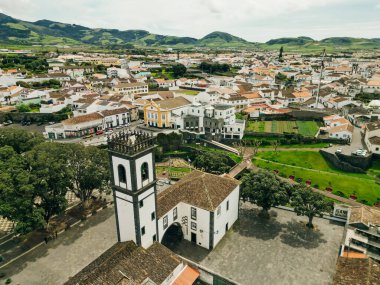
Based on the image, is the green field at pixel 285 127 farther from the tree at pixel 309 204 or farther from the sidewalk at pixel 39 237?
the sidewalk at pixel 39 237

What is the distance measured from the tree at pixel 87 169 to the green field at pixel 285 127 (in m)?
53.5

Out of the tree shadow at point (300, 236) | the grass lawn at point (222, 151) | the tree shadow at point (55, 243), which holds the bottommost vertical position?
the grass lawn at point (222, 151)

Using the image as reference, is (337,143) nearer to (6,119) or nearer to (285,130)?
A: (285,130)

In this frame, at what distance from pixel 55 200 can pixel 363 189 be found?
5403 cm

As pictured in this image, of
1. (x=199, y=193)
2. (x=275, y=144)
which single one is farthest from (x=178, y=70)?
(x=199, y=193)

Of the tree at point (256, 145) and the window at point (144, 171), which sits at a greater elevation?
the window at point (144, 171)

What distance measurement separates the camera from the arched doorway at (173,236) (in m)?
38.8

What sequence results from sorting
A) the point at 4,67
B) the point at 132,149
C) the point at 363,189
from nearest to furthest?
the point at 132,149 → the point at 363,189 → the point at 4,67

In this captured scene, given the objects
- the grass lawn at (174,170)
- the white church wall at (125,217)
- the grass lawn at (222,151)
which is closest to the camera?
the white church wall at (125,217)

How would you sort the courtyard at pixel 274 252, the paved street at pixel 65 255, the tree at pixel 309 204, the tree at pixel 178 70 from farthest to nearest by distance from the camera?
1. the tree at pixel 178 70
2. the tree at pixel 309 204
3. the courtyard at pixel 274 252
4. the paved street at pixel 65 255

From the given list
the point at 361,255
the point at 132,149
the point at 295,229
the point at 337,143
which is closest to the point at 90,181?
the point at 132,149

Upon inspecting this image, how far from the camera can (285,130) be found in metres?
88.3

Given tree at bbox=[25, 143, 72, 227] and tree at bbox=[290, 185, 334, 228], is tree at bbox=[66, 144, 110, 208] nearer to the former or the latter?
tree at bbox=[25, 143, 72, 227]

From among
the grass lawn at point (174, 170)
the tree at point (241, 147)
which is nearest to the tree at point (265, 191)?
the grass lawn at point (174, 170)
